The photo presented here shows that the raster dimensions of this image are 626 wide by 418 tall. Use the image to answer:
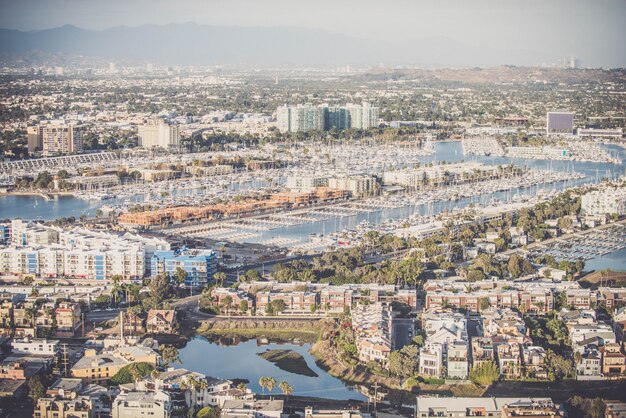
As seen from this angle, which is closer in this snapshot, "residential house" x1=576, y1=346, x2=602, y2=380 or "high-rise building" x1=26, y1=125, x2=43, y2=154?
"residential house" x1=576, y1=346, x2=602, y2=380

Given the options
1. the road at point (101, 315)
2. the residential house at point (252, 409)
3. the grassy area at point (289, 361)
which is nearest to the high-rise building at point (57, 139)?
the road at point (101, 315)

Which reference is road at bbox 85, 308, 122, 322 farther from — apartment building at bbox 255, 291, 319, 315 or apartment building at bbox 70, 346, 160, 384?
apartment building at bbox 70, 346, 160, 384

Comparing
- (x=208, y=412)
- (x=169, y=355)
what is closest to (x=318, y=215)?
(x=169, y=355)

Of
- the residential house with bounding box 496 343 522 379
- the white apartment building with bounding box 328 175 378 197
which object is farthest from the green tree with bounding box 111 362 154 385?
the white apartment building with bounding box 328 175 378 197

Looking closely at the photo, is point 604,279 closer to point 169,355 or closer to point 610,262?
point 610,262

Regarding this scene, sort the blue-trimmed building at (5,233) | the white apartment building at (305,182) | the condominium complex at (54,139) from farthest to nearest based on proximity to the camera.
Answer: the condominium complex at (54,139) → the white apartment building at (305,182) → the blue-trimmed building at (5,233)

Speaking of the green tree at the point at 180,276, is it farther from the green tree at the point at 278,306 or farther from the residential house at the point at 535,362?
the residential house at the point at 535,362
